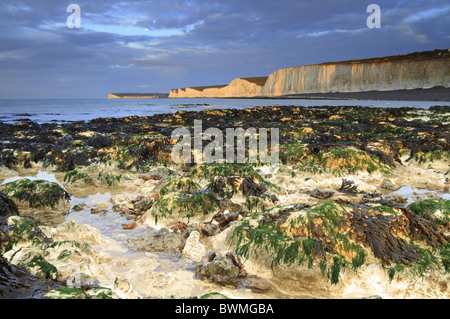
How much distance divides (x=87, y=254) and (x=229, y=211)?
7.37 ft

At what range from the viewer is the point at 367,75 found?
74875 mm

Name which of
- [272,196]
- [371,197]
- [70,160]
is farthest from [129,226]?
[70,160]

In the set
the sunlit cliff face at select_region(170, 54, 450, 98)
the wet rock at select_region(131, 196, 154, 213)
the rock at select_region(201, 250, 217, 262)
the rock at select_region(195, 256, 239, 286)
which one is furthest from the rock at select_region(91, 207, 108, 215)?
the sunlit cliff face at select_region(170, 54, 450, 98)

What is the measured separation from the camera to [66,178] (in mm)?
6934

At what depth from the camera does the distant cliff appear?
63.0 metres

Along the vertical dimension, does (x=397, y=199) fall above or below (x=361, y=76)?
below

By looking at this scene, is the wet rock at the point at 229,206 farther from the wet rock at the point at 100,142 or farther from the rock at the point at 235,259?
the wet rock at the point at 100,142

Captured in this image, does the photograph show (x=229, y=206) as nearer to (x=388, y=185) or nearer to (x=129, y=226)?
(x=129, y=226)

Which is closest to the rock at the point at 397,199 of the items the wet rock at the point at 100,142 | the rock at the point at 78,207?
the rock at the point at 78,207

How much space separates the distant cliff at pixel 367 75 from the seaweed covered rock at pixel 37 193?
2971 inches

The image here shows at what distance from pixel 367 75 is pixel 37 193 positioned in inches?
3325

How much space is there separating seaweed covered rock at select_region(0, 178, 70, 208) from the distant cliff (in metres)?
75.5

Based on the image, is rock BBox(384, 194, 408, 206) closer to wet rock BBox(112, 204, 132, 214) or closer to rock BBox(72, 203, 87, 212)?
wet rock BBox(112, 204, 132, 214)

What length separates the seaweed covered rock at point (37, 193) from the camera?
5172 millimetres
